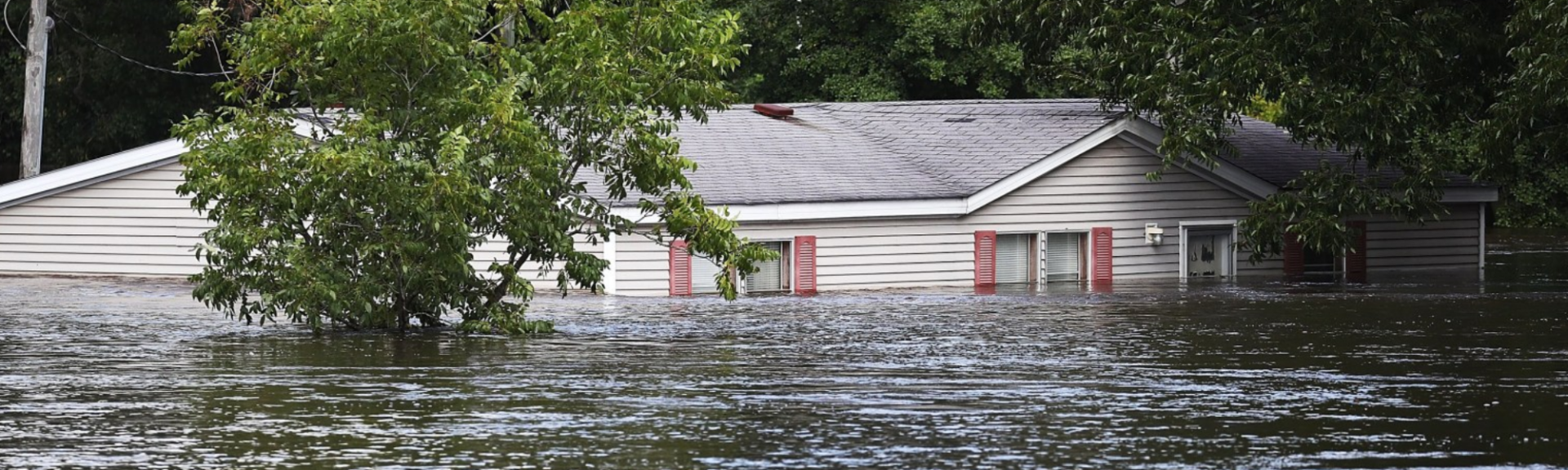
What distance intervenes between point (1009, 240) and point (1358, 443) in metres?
20.9

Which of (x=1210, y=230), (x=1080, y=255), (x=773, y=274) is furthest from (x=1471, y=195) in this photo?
(x=773, y=274)

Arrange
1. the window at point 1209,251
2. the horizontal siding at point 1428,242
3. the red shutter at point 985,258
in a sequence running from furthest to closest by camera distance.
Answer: the horizontal siding at point 1428,242
the window at point 1209,251
the red shutter at point 985,258

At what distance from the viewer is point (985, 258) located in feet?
123

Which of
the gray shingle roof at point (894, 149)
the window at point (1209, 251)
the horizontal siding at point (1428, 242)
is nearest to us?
the gray shingle roof at point (894, 149)

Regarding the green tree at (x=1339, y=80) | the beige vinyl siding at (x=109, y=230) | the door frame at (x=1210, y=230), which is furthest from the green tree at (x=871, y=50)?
the beige vinyl siding at (x=109, y=230)

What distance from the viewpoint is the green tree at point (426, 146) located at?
83.0 ft

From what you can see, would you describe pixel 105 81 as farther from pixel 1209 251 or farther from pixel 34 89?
pixel 1209 251

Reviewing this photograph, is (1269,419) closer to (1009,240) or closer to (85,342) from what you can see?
(85,342)

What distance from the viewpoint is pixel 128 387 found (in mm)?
20562

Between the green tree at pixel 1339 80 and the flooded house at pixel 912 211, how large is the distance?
4.85 feet

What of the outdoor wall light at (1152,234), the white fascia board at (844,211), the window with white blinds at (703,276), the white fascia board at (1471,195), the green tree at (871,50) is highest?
the green tree at (871,50)

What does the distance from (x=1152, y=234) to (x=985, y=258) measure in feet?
11.3

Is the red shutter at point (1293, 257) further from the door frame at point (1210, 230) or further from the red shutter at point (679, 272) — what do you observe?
the red shutter at point (679, 272)

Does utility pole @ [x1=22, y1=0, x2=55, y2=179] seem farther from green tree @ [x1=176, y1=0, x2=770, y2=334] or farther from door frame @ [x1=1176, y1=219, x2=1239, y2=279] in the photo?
door frame @ [x1=1176, y1=219, x2=1239, y2=279]
